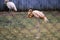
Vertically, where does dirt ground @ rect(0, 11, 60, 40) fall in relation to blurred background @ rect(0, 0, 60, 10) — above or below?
below

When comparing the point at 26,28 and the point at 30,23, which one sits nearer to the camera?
the point at 26,28

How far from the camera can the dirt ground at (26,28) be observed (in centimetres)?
368

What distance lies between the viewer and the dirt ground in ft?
12.1

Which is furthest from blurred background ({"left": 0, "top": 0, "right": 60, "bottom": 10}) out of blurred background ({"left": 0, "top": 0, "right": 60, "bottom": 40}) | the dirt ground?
the dirt ground

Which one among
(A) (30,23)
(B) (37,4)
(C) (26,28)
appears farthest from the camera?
(B) (37,4)

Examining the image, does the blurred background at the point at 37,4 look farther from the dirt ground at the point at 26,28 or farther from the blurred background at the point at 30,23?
the dirt ground at the point at 26,28

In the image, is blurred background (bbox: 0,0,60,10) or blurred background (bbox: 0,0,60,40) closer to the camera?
blurred background (bbox: 0,0,60,40)

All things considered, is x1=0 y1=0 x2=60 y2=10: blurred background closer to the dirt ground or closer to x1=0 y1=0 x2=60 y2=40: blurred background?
x1=0 y1=0 x2=60 y2=40: blurred background

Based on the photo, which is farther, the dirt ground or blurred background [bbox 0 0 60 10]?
blurred background [bbox 0 0 60 10]

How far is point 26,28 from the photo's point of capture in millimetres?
4109

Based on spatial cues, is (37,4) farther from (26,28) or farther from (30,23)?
(26,28)

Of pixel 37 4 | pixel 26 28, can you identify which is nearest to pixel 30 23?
pixel 26 28

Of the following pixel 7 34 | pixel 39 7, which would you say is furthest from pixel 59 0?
pixel 7 34

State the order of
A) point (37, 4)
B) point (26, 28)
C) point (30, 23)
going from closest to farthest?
point (26, 28) → point (30, 23) → point (37, 4)
